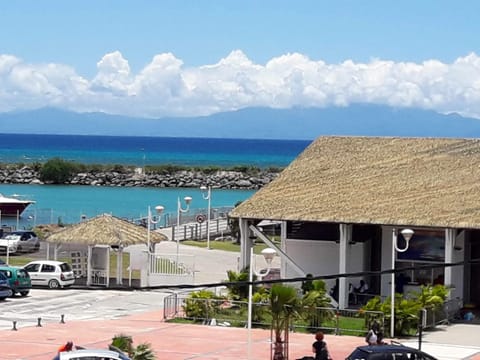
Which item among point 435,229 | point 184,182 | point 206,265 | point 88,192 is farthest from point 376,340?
point 184,182

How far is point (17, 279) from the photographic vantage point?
38.5 m

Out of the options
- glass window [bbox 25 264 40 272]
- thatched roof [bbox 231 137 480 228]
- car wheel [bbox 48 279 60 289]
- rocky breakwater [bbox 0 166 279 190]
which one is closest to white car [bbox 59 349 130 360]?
thatched roof [bbox 231 137 480 228]

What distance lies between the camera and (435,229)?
35.0 meters

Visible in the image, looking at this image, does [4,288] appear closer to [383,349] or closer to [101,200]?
[383,349]

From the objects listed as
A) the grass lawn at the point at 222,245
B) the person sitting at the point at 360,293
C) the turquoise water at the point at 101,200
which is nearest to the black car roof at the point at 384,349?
the person sitting at the point at 360,293

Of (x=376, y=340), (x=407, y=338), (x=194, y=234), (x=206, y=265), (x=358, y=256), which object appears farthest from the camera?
(x=194, y=234)

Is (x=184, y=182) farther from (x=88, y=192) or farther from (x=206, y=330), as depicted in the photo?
(x=206, y=330)

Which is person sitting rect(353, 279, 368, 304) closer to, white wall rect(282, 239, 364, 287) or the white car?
white wall rect(282, 239, 364, 287)

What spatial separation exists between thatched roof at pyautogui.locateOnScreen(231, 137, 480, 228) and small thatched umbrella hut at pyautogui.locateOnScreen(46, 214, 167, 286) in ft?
18.3

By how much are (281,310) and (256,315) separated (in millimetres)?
6780

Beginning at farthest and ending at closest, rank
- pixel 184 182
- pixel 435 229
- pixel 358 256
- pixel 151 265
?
1. pixel 184 182
2. pixel 151 265
3. pixel 358 256
4. pixel 435 229

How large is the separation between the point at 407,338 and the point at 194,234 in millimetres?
29099

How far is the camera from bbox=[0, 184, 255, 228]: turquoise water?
273 ft

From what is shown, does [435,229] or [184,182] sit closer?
[435,229]
